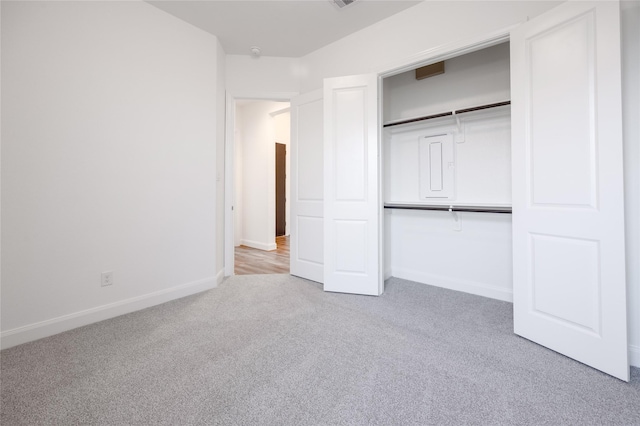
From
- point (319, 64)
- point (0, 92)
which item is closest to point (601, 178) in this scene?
point (319, 64)

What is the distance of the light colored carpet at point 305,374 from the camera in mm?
1270

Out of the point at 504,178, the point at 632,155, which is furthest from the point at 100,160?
the point at 632,155

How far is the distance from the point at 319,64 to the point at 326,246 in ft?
7.42

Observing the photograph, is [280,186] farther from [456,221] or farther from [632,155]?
[632,155]

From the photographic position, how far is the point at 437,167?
308 centimetres

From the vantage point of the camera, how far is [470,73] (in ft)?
9.39

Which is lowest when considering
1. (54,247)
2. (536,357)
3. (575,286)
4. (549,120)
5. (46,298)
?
(536,357)

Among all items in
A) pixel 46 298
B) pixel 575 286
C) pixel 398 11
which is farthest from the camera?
pixel 398 11

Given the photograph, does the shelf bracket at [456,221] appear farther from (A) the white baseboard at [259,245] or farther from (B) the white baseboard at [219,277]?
(A) the white baseboard at [259,245]

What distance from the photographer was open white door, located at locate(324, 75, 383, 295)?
282cm

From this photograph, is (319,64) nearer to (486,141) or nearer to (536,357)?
(486,141)

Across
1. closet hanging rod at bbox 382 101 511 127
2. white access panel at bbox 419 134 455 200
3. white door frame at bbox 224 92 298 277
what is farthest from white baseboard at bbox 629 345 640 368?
white door frame at bbox 224 92 298 277

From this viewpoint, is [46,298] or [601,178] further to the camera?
[46,298]

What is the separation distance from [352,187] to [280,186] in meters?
3.67
